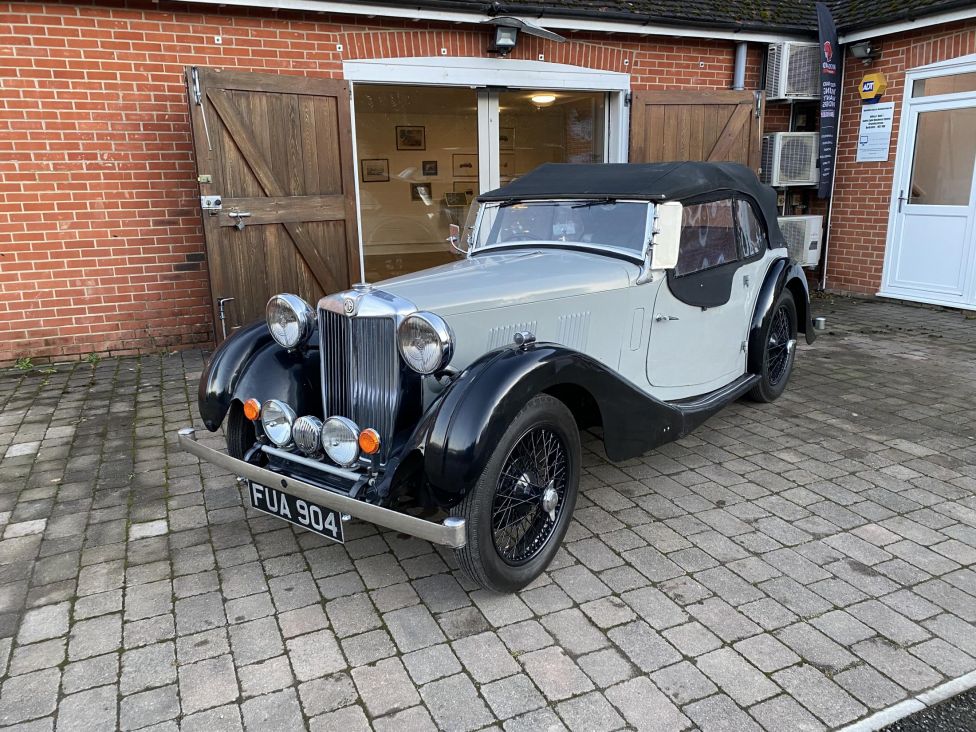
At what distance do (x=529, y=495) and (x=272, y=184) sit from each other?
4628 millimetres

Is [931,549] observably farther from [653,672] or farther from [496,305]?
[496,305]

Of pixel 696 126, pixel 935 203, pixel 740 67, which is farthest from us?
pixel 740 67

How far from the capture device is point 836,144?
365 inches

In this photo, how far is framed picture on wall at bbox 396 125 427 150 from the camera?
1021cm

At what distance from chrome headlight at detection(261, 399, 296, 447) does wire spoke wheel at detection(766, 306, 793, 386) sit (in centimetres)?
364

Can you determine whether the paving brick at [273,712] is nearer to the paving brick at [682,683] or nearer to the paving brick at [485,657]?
the paving brick at [485,657]

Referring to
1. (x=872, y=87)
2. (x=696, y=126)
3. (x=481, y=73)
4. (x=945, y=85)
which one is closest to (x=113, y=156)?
(x=481, y=73)

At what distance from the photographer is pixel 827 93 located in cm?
883

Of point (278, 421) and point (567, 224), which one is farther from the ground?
point (567, 224)

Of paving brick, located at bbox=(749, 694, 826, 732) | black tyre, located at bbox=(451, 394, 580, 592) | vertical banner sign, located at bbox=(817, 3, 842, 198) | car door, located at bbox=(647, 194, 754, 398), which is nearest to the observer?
paving brick, located at bbox=(749, 694, 826, 732)

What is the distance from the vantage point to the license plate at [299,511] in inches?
107

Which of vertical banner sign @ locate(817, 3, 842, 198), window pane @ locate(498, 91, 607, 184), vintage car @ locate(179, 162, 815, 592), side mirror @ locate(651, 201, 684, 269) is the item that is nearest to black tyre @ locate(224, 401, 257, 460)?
vintage car @ locate(179, 162, 815, 592)

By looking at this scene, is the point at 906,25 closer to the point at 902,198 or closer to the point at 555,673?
the point at 902,198

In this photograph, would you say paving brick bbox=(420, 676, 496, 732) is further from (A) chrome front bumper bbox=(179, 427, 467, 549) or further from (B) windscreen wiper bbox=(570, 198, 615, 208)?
(B) windscreen wiper bbox=(570, 198, 615, 208)
